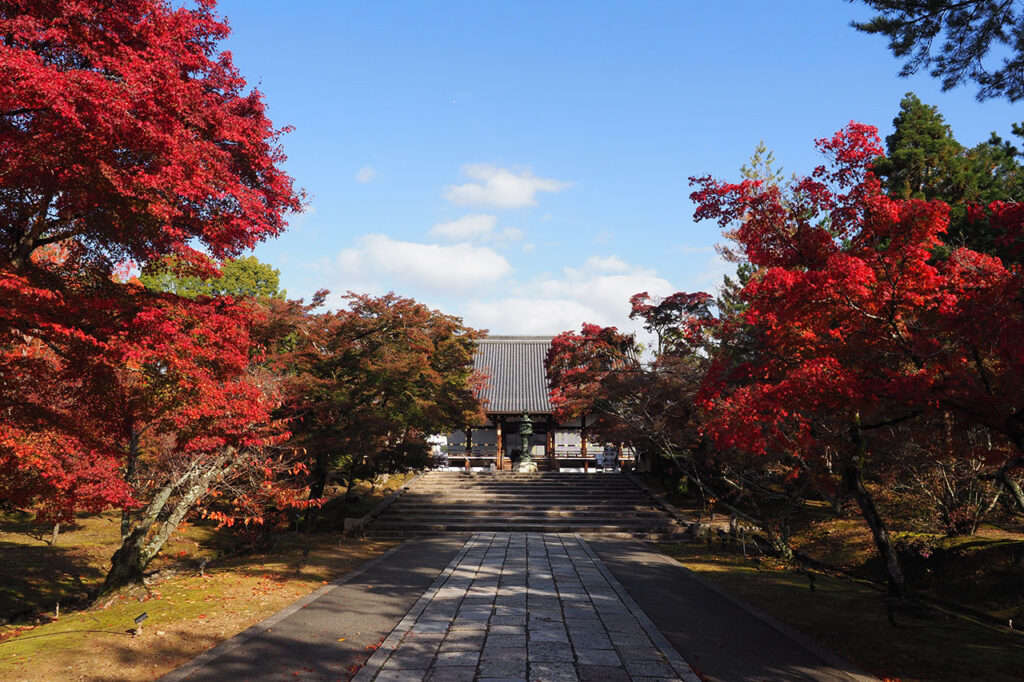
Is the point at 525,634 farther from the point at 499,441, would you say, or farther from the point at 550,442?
the point at 550,442

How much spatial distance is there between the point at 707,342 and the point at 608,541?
693cm

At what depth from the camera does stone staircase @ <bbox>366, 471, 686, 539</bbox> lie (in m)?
17.9

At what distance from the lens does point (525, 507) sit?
20.1 m

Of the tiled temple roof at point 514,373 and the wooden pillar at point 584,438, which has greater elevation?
the tiled temple roof at point 514,373

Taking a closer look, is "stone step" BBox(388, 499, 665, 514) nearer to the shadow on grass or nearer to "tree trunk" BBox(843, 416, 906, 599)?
the shadow on grass

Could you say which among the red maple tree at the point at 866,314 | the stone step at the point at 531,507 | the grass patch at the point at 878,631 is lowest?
the stone step at the point at 531,507

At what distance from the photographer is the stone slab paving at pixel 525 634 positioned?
5922 mm

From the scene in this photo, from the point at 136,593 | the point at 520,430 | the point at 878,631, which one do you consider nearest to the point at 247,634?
the point at 136,593

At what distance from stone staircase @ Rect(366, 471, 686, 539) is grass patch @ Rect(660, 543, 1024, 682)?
22.3ft

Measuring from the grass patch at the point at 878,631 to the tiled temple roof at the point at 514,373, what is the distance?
1758 cm

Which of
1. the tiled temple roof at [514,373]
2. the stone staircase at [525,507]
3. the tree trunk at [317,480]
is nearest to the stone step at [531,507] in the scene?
the stone staircase at [525,507]

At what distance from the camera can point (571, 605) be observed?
8.61 metres

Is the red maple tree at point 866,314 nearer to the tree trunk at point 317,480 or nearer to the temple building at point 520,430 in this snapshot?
the tree trunk at point 317,480

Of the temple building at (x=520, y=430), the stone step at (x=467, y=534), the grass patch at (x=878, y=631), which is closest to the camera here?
the grass patch at (x=878, y=631)
